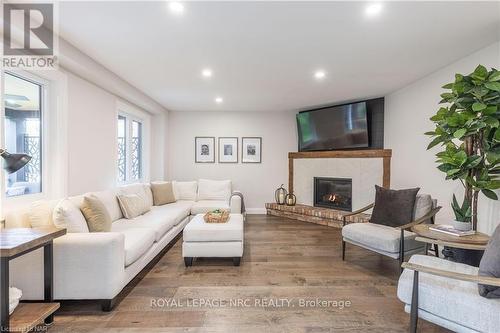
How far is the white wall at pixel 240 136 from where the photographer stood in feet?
20.0

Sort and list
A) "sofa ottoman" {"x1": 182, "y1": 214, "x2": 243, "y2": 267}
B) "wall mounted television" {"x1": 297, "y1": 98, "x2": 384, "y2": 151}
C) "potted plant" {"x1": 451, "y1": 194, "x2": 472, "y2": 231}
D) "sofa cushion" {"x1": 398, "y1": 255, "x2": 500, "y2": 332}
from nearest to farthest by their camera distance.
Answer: "sofa cushion" {"x1": 398, "y1": 255, "x2": 500, "y2": 332}
"potted plant" {"x1": 451, "y1": 194, "x2": 472, "y2": 231}
"sofa ottoman" {"x1": 182, "y1": 214, "x2": 243, "y2": 267}
"wall mounted television" {"x1": 297, "y1": 98, "x2": 384, "y2": 151}

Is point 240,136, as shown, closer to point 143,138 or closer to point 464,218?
point 143,138

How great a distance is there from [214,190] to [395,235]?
11.4 feet

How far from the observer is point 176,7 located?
1.99 metres

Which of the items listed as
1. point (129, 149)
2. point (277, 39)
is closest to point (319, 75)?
point (277, 39)

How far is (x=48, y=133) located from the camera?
2.94 meters

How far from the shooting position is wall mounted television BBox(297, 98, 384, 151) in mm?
4848

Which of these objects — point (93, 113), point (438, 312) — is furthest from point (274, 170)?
point (438, 312)

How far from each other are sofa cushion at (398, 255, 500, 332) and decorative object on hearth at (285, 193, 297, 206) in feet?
12.8

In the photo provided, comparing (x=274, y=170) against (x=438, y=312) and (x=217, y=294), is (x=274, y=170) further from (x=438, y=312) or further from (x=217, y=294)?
(x=438, y=312)

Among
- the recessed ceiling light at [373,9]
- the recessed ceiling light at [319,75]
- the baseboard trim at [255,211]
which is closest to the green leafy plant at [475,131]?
the recessed ceiling light at [373,9]

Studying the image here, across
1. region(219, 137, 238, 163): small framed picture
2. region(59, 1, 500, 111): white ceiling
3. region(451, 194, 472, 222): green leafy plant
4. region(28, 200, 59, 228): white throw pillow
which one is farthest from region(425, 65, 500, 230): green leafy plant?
region(219, 137, 238, 163): small framed picture

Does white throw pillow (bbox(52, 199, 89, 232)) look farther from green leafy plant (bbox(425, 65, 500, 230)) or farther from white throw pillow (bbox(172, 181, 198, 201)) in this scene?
green leafy plant (bbox(425, 65, 500, 230))

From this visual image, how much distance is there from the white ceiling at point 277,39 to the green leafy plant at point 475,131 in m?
0.54
